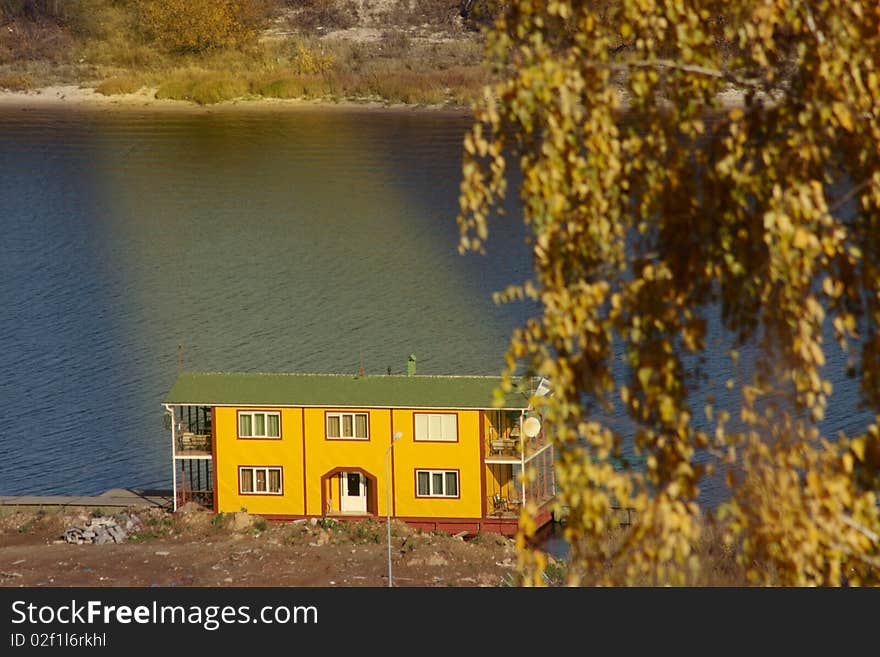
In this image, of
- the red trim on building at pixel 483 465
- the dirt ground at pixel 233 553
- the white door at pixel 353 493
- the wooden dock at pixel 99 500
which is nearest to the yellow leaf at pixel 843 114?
the dirt ground at pixel 233 553

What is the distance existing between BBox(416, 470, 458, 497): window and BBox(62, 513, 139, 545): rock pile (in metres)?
8.32

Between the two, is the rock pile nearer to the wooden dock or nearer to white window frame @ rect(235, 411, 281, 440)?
the wooden dock

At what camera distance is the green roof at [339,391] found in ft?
163

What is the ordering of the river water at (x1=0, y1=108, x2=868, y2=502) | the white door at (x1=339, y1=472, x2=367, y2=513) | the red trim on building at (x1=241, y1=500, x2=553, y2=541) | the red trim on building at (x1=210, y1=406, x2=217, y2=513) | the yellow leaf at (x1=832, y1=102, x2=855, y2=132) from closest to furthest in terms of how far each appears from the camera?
the yellow leaf at (x1=832, y1=102, x2=855, y2=132) < the red trim on building at (x1=241, y1=500, x2=553, y2=541) < the white door at (x1=339, y1=472, x2=367, y2=513) < the red trim on building at (x1=210, y1=406, x2=217, y2=513) < the river water at (x1=0, y1=108, x2=868, y2=502)

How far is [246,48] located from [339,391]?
292 feet

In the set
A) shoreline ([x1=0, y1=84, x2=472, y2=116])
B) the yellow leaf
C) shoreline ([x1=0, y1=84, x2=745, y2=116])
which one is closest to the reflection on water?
shoreline ([x1=0, y1=84, x2=745, y2=116])

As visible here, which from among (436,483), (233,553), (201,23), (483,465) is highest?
(201,23)

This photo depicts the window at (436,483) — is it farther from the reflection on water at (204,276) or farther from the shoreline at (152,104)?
the shoreline at (152,104)

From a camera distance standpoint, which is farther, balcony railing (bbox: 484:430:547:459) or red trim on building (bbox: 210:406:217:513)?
red trim on building (bbox: 210:406:217:513)

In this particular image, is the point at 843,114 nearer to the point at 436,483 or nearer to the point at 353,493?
the point at 436,483

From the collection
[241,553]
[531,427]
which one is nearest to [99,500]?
[241,553]

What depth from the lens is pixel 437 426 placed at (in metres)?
49.4

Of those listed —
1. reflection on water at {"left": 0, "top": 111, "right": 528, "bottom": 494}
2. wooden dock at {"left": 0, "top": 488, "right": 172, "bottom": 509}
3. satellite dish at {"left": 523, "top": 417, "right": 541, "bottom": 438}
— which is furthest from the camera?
reflection on water at {"left": 0, "top": 111, "right": 528, "bottom": 494}

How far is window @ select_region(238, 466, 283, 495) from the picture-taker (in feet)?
167
